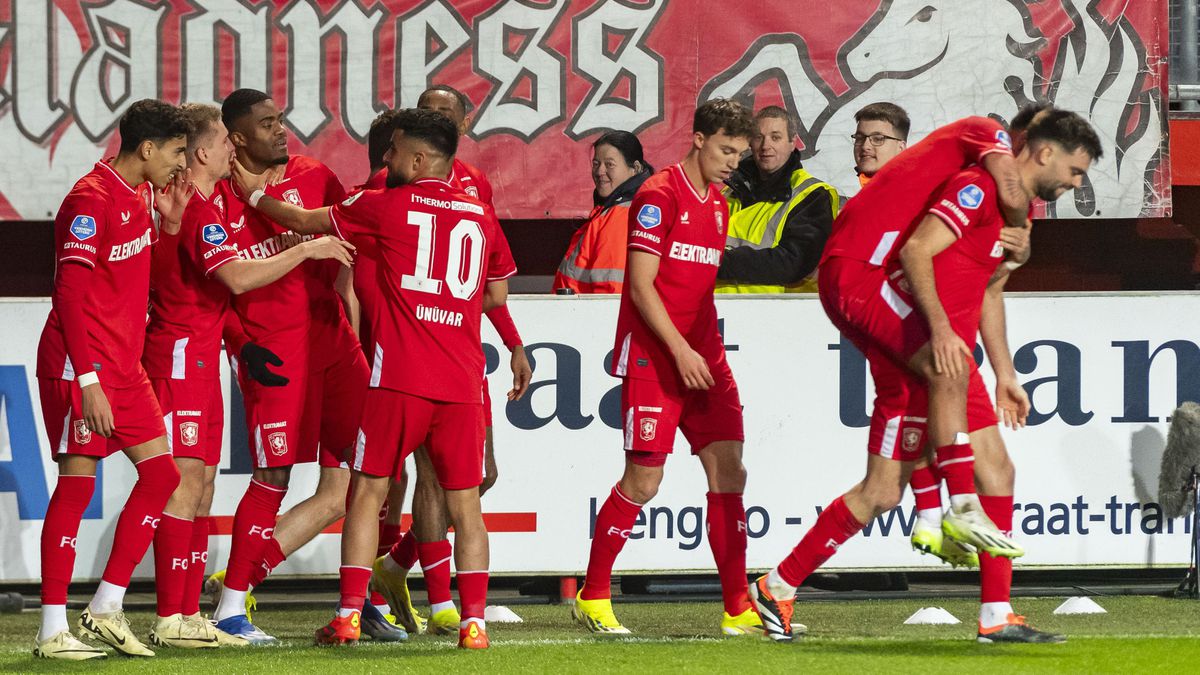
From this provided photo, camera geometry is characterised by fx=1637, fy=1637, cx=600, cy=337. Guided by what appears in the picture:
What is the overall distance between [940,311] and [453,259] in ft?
5.51

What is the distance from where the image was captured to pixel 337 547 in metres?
7.62

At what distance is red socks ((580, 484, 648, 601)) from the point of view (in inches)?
249

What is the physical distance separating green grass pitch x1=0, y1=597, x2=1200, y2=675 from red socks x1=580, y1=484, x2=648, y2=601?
0.20m

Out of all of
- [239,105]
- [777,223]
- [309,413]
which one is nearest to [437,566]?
[309,413]

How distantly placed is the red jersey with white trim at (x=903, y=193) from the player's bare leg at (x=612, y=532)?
1.13m

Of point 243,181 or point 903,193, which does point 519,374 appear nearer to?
point 243,181

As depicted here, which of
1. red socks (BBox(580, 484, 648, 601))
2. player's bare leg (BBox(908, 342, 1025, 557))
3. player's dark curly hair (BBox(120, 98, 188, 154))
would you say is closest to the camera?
player's bare leg (BBox(908, 342, 1025, 557))

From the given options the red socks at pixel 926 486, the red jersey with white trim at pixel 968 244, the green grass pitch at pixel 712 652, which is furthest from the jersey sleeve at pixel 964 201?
the green grass pitch at pixel 712 652

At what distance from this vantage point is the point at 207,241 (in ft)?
19.8

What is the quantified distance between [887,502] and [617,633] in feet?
3.87

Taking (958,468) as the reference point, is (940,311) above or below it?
above

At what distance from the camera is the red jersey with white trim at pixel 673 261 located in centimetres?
616

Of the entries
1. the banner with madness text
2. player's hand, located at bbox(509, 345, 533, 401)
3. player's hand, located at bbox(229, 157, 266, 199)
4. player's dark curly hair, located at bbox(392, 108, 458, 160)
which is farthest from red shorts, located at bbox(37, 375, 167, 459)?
the banner with madness text

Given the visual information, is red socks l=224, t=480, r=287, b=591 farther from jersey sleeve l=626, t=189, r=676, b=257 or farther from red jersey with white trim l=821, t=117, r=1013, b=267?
red jersey with white trim l=821, t=117, r=1013, b=267
